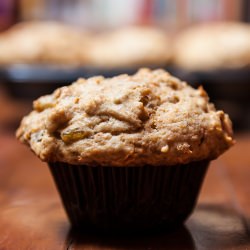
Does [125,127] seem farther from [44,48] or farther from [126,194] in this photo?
[44,48]

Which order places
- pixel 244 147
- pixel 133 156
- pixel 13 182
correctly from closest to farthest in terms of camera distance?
1. pixel 133 156
2. pixel 13 182
3. pixel 244 147

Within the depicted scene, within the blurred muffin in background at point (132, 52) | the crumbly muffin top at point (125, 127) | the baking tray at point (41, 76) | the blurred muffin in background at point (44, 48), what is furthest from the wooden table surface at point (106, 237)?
the blurred muffin in background at point (132, 52)

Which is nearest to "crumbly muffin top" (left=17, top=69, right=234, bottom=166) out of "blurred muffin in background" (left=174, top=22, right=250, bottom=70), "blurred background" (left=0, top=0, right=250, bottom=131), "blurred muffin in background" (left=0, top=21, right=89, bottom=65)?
"blurred background" (left=0, top=0, right=250, bottom=131)

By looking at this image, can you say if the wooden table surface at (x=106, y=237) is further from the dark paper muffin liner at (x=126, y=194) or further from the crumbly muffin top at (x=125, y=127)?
the crumbly muffin top at (x=125, y=127)

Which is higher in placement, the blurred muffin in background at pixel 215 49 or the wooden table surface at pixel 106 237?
the wooden table surface at pixel 106 237

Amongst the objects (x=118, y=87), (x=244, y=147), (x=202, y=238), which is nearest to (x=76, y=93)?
(x=118, y=87)

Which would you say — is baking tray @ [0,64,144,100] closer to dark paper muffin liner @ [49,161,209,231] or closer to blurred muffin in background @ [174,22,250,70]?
blurred muffin in background @ [174,22,250,70]

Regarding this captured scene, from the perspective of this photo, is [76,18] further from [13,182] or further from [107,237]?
[107,237]

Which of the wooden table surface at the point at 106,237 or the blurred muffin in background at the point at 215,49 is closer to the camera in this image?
the wooden table surface at the point at 106,237
